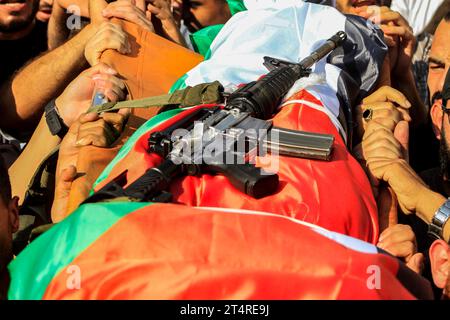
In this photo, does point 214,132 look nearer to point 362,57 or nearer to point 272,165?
point 272,165

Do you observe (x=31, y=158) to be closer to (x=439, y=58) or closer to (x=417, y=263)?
(x=417, y=263)

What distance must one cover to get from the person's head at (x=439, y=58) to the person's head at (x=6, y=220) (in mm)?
1739

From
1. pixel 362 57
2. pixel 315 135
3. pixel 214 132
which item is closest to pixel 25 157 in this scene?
pixel 214 132

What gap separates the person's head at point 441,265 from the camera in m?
1.91

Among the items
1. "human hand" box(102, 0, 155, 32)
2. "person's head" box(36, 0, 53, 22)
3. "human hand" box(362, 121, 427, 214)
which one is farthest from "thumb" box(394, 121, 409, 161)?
"person's head" box(36, 0, 53, 22)

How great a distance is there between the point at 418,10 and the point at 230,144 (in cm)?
247

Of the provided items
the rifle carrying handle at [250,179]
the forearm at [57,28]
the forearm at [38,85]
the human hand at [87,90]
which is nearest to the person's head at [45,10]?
the forearm at [57,28]

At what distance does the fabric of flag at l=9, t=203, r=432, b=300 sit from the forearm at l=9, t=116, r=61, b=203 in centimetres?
100

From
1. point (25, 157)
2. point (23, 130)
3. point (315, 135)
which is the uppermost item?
point (315, 135)

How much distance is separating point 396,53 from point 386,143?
0.91m

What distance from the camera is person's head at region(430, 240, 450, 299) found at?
6.26 feet

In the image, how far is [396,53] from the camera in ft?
10.8

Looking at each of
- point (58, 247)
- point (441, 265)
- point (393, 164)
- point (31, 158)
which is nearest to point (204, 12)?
point (31, 158)

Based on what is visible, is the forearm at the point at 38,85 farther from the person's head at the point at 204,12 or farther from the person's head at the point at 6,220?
the person's head at the point at 6,220
